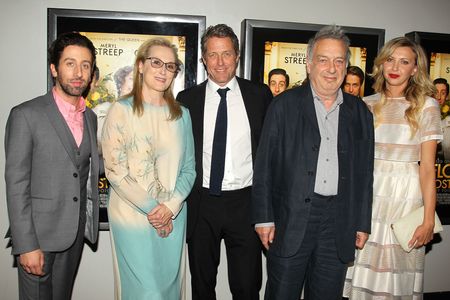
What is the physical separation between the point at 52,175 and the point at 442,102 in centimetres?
318

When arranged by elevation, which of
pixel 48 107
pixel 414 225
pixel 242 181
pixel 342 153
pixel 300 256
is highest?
pixel 48 107

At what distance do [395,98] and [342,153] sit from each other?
68cm

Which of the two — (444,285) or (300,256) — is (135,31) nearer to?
(300,256)

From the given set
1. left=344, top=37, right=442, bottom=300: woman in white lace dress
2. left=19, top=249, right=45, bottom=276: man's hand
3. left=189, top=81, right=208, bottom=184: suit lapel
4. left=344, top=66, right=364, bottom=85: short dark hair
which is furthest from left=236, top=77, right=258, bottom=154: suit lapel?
left=19, top=249, right=45, bottom=276: man's hand

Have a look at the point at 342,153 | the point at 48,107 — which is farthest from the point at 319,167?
the point at 48,107

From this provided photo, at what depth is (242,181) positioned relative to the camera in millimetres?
2488

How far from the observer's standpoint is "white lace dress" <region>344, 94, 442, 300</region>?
8.07ft

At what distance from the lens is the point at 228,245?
8.50 ft

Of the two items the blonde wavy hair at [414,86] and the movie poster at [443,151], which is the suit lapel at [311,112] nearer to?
A: the blonde wavy hair at [414,86]

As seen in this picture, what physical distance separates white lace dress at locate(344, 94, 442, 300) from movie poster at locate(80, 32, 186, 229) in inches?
62.5

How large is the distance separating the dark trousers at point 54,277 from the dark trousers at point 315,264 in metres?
1.16

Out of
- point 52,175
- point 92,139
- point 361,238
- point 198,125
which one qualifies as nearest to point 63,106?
point 92,139

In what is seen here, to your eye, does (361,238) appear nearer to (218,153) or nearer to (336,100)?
(336,100)

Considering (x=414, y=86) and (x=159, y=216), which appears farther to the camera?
(x=414, y=86)
